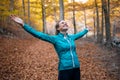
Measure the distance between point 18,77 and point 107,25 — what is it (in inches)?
442

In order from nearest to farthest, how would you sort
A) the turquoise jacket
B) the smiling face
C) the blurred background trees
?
the turquoise jacket < the smiling face < the blurred background trees

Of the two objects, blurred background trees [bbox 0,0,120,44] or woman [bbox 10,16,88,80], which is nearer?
woman [bbox 10,16,88,80]

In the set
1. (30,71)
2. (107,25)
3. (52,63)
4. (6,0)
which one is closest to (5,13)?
(6,0)

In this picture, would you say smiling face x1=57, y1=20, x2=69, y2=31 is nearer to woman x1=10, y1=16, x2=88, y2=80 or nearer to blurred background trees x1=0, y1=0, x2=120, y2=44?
woman x1=10, y1=16, x2=88, y2=80

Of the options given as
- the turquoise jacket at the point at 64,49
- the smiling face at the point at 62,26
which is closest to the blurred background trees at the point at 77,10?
the smiling face at the point at 62,26

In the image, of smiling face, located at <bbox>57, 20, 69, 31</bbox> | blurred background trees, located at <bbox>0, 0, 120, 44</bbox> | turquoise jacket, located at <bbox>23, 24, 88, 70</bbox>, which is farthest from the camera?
blurred background trees, located at <bbox>0, 0, 120, 44</bbox>

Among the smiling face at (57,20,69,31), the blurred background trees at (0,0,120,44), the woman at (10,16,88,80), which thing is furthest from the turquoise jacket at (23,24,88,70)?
the blurred background trees at (0,0,120,44)

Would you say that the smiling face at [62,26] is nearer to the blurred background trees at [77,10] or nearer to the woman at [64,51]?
the woman at [64,51]

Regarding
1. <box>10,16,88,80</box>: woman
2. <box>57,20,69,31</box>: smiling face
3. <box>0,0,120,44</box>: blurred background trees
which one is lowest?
<box>10,16,88,80</box>: woman

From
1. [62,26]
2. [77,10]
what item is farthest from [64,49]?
[77,10]

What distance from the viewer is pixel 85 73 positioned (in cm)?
983

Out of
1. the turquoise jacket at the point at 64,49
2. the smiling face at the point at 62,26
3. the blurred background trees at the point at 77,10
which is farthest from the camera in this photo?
the blurred background trees at the point at 77,10

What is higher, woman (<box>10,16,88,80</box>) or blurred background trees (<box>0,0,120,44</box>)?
blurred background trees (<box>0,0,120,44</box>)

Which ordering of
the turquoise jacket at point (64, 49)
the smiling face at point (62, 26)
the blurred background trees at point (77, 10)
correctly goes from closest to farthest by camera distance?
the turquoise jacket at point (64, 49) < the smiling face at point (62, 26) < the blurred background trees at point (77, 10)
